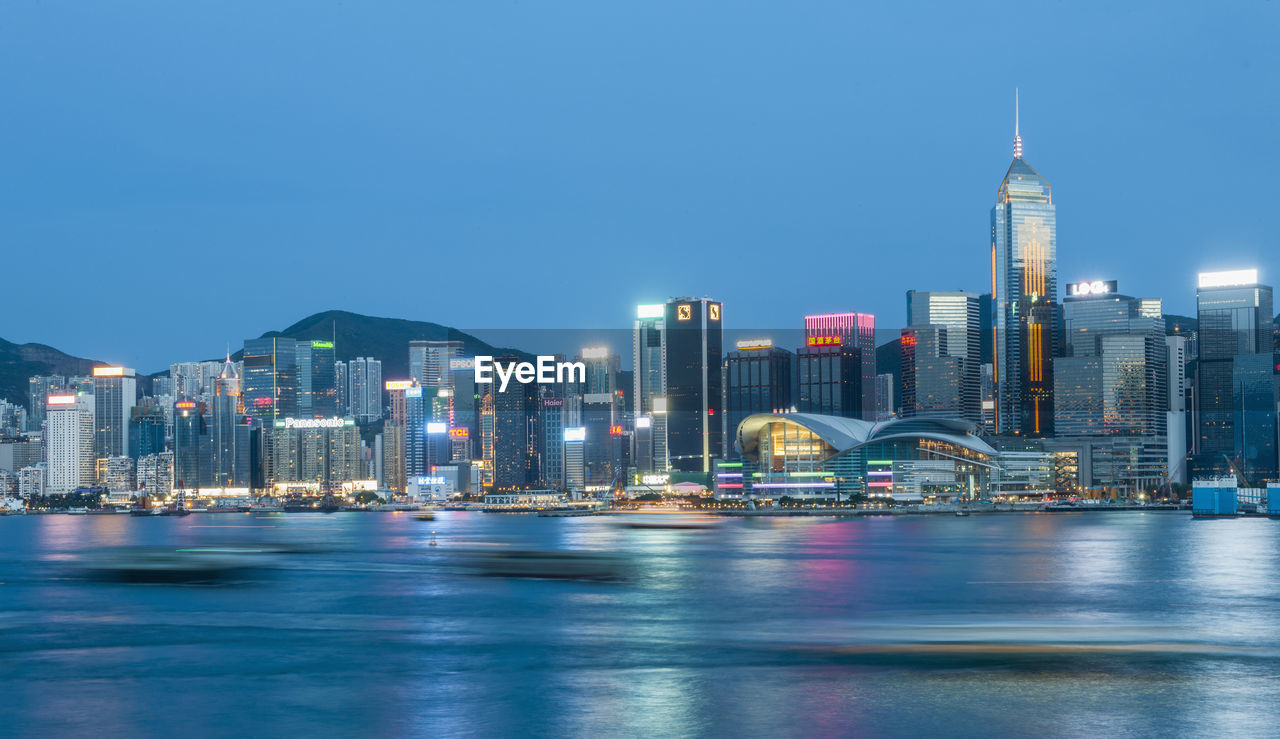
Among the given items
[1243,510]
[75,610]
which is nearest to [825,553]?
[75,610]

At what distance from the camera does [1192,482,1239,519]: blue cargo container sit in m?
148

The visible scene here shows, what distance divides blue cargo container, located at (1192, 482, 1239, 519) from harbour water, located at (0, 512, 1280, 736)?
89.6 metres

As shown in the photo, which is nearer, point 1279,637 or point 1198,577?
point 1279,637

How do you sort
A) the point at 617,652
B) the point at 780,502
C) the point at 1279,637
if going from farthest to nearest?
the point at 780,502
the point at 1279,637
the point at 617,652

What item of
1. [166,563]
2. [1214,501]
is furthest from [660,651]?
[1214,501]

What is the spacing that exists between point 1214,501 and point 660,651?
134 m

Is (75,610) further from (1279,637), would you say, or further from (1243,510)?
(1243,510)

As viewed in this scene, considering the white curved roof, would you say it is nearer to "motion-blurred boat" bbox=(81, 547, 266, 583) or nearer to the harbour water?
"motion-blurred boat" bbox=(81, 547, 266, 583)

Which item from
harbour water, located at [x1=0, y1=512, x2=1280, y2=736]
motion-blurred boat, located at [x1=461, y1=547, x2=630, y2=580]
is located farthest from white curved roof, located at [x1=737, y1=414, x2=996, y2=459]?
harbour water, located at [x1=0, y1=512, x2=1280, y2=736]

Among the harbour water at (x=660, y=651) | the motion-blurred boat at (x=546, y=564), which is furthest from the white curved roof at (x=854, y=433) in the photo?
the harbour water at (x=660, y=651)

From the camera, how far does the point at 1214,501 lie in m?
148

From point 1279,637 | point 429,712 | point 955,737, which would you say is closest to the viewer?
point 955,737

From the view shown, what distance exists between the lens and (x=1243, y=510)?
163 metres

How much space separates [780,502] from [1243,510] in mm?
63056
